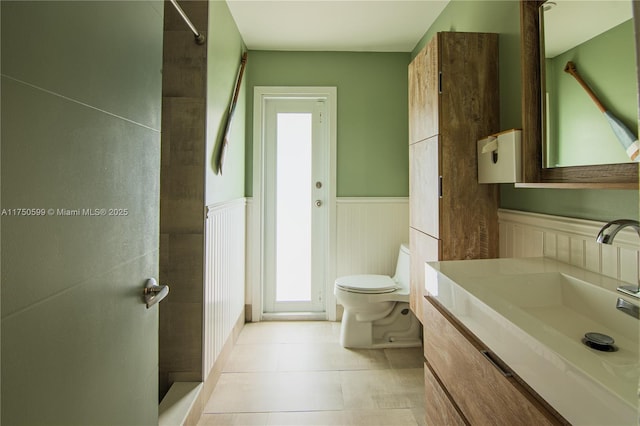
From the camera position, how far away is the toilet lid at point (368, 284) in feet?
7.57

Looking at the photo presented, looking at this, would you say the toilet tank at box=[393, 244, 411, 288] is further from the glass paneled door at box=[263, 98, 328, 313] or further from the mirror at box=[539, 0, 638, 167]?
the mirror at box=[539, 0, 638, 167]

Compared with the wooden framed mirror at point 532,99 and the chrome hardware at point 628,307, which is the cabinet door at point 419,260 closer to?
the wooden framed mirror at point 532,99

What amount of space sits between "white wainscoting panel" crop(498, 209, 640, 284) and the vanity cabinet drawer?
56cm

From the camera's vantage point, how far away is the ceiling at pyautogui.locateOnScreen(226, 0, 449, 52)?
2148mm

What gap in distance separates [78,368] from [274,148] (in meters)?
2.47

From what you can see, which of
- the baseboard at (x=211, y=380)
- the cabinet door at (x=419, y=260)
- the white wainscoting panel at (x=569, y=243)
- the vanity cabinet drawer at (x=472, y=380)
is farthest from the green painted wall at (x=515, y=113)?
the baseboard at (x=211, y=380)

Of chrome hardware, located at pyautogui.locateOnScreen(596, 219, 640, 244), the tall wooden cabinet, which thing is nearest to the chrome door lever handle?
chrome hardware, located at pyautogui.locateOnScreen(596, 219, 640, 244)

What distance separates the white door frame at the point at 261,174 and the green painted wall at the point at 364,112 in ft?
0.19

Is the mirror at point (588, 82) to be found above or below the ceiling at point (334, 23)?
below

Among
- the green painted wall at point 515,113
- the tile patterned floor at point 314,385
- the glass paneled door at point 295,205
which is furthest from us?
the glass paneled door at point 295,205

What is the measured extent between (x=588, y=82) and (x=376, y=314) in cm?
184

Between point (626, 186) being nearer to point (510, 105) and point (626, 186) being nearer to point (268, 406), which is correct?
point (510, 105)

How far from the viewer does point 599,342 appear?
0.77 m

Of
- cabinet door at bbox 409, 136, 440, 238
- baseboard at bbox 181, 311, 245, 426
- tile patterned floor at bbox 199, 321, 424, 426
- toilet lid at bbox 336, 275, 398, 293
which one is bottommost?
tile patterned floor at bbox 199, 321, 424, 426
